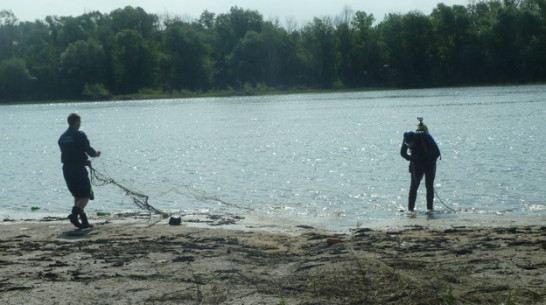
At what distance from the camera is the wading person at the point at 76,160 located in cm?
1309

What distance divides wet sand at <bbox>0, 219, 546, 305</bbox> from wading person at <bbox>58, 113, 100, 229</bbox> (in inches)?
38.0

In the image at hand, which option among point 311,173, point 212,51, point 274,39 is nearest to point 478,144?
point 311,173

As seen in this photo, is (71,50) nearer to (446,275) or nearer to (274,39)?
(274,39)

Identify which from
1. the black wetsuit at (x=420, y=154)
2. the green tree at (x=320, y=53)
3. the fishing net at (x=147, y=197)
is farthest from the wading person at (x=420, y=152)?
the green tree at (x=320, y=53)

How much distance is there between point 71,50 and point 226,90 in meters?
22.5

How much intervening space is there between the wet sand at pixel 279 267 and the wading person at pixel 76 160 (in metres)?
0.96

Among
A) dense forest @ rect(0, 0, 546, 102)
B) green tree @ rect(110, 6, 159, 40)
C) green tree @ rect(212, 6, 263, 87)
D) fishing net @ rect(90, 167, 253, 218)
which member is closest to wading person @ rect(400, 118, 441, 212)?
fishing net @ rect(90, 167, 253, 218)

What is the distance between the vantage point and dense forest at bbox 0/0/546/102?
9806 centimetres

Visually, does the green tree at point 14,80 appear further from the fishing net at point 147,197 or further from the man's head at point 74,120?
the man's head at point 74,120

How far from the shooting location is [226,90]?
118500 mm

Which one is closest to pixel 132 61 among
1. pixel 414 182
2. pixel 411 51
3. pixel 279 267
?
pixel 411 51

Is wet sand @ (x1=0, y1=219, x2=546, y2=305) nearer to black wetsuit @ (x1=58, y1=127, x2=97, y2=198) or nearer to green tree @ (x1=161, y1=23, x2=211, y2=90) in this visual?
black wetsuit @ (x1=58, y1=127, x2=97, y2=198)

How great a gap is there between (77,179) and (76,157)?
36 centimetres

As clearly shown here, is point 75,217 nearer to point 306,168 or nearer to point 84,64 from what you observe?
point 306,168
